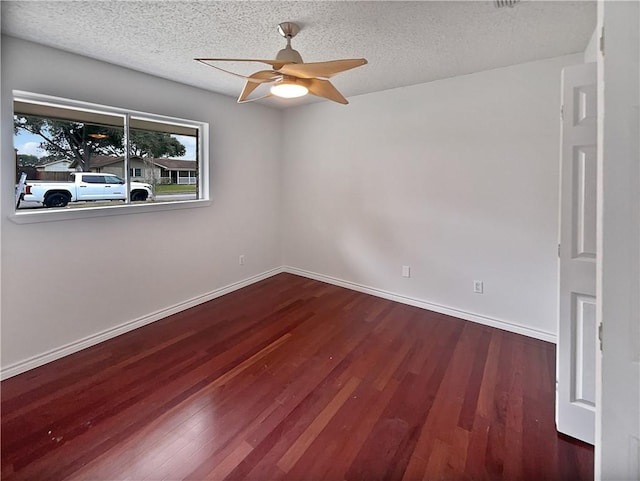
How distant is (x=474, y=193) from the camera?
3066 mm

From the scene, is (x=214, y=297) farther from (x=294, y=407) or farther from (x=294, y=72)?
(x=294, y=72)

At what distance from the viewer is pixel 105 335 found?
277cm

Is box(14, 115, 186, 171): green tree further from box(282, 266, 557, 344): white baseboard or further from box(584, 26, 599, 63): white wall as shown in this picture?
box(584, 26, 599, 63): white wall

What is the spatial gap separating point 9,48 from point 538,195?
4.27 metres

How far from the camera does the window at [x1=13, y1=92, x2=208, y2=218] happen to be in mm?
2355

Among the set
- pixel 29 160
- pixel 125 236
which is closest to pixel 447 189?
pixel 125 236

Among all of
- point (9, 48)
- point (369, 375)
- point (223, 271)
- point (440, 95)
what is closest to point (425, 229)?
point (440, 95)

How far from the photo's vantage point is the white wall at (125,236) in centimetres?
224

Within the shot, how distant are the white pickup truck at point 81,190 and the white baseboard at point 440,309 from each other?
2.52 m

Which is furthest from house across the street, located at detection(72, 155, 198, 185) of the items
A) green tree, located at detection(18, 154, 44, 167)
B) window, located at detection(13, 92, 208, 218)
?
green tree, located at detection(18, 154, 44, 167)

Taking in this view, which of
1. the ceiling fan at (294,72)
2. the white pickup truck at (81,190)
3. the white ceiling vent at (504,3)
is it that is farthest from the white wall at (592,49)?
the white pickup truck at (81,190)

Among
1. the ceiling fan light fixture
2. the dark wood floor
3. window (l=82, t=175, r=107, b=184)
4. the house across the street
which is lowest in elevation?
the dark wood floor

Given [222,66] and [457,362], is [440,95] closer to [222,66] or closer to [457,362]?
[222,66]

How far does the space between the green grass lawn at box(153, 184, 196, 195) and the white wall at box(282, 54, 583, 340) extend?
1546 mm
